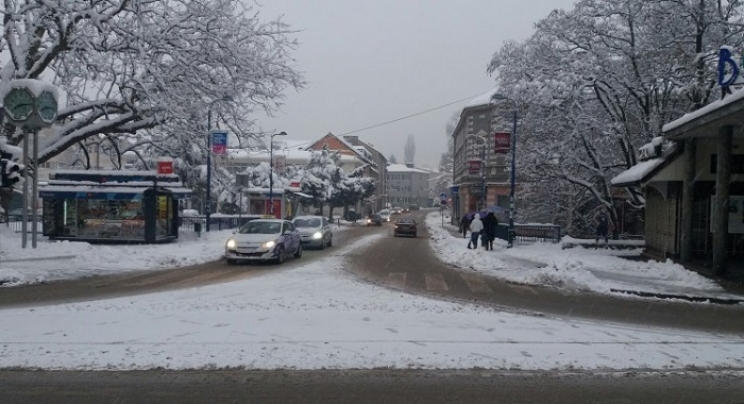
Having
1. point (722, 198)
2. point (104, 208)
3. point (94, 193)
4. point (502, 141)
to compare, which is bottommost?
point (104, 208)

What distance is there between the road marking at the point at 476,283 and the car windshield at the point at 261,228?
6.75 meters

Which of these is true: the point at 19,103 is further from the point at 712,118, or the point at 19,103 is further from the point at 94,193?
the point at 712,118

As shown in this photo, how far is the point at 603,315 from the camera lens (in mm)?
11305

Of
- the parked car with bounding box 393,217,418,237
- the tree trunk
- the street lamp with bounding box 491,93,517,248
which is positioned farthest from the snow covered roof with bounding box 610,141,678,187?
the parked car with bounding box 393,217,418,237

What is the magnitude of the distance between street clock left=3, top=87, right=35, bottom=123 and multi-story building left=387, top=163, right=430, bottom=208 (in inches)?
5905

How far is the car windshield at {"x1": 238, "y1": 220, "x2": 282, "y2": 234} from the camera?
68.7ft

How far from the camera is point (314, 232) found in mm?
27938

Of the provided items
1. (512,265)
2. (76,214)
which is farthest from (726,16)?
(76,214)

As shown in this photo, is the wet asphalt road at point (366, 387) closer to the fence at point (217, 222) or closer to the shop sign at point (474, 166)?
the fence at point (217, 222)

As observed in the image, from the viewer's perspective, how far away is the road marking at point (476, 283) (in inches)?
575

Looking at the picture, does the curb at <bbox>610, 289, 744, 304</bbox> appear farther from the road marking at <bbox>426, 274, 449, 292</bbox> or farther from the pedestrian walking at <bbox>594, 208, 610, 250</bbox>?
the pedestrian walking at <bbox>594, 208, 610, 250</bbox>

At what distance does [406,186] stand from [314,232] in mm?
144312

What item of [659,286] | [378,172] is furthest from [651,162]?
[378,172]

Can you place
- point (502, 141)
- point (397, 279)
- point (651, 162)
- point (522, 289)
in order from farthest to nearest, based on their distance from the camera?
point (502, 141), point (651, 162), point (397, 279), point (522, 289)
